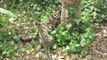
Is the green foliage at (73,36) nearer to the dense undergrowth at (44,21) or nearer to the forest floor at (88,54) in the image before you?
the dense undergrowth at (44,21)

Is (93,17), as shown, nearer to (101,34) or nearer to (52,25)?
(101,34)

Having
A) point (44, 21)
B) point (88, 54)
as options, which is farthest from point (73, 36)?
point (44, 21)

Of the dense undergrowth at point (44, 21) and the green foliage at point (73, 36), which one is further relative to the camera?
the dense undergrowth at point (44, 21)

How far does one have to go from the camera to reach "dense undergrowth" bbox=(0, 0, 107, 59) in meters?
3.65

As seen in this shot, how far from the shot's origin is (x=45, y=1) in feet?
16.7

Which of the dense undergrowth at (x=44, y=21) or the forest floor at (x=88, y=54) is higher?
the dense undergrowth at (x=44, y=21)

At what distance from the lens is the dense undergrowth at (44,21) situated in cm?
365

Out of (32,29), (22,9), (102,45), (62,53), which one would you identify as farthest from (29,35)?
(102,45)

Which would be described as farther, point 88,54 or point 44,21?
point 44,21

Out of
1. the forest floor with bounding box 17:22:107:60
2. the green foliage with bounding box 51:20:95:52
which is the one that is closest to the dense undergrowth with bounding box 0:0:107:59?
the green foliage with bounding box 51:20:95:52

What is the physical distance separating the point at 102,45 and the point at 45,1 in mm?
1998

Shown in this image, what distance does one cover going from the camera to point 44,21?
4.11 meters

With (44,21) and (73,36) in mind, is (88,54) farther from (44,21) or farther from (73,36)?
(44,21)

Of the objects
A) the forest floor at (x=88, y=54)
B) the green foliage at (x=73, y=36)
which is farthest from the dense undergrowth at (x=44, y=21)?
the forest floor at (x=88, y=54)
